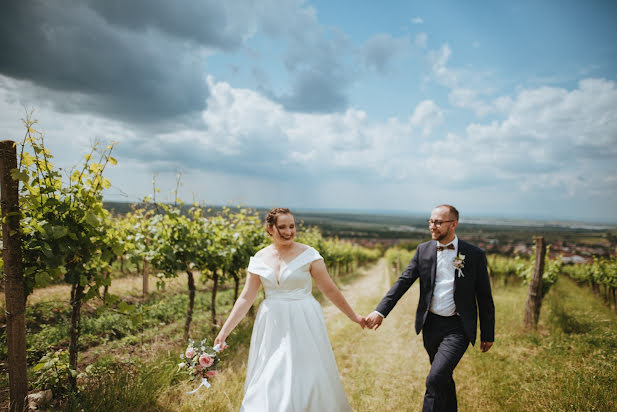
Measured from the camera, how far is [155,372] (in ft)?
13.7

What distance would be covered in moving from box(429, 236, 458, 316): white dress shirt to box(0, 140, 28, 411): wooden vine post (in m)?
3.94

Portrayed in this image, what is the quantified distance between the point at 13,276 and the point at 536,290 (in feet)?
29.5

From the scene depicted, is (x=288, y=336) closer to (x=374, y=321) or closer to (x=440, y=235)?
(x=374, y=321)

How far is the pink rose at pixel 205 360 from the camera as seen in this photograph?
9.23 feet

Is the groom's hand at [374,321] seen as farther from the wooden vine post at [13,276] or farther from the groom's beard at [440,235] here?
the wooden vine post at [13,276]

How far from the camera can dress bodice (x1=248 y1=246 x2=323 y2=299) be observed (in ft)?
9.65

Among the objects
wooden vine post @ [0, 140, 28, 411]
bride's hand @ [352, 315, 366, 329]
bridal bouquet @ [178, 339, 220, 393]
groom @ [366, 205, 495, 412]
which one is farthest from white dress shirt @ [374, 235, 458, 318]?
wooden vine post @ [0, 140, 28, 411]

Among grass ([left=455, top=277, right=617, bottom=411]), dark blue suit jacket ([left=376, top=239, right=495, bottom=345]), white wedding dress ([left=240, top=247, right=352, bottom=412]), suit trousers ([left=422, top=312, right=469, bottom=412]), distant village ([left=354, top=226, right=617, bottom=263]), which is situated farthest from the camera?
distant village ([left=354, top=226, right=617, bottom=263])

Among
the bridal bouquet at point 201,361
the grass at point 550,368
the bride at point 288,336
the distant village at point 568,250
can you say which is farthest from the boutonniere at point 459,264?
the distant village at point 568,250

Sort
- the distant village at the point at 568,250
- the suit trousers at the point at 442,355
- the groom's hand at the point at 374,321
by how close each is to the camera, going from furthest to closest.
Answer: the distant village at the point at 568,250 → the groom's hand at the point at 374,321 → the suit trousers at the point at 442,355

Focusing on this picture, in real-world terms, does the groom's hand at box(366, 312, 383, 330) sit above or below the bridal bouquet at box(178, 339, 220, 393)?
above

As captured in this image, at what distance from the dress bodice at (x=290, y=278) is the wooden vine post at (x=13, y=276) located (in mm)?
2158

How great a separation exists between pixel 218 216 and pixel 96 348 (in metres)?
3.30

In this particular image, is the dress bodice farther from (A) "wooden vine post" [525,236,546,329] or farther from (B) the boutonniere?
(A) "wooden vine post" [525,236,546,329]
